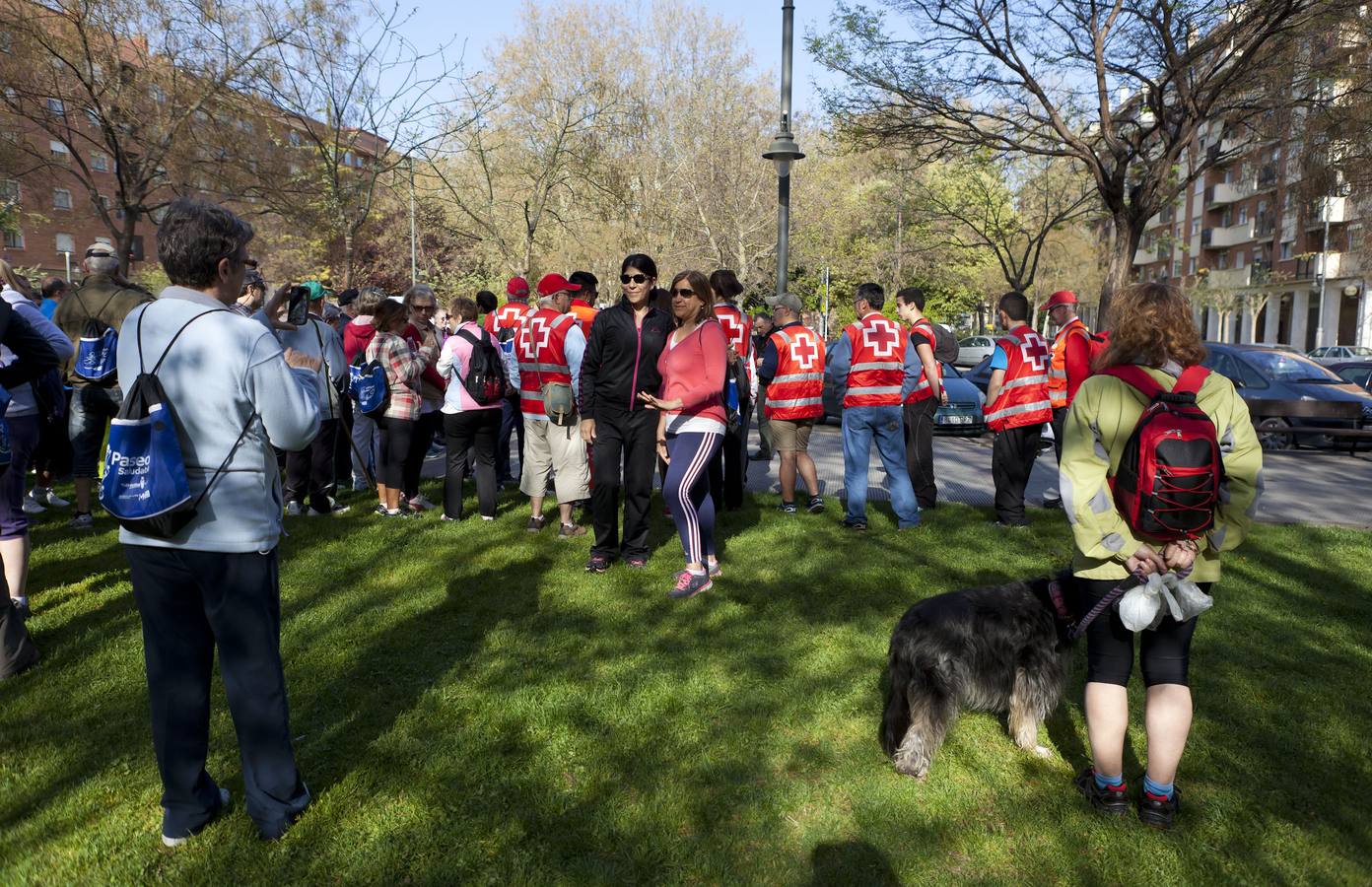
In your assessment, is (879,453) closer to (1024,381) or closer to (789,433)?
(789,433)

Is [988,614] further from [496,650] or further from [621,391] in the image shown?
[621,391]

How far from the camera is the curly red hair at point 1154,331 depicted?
283cm

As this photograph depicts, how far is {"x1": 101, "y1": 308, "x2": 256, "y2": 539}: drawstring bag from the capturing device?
2.46 m

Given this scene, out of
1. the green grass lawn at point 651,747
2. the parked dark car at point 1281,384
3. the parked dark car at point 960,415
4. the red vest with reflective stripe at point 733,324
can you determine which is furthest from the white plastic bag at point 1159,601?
the parked dark car at point 1281,384

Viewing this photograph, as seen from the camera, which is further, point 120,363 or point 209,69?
point 209,69

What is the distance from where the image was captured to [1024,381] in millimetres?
6844

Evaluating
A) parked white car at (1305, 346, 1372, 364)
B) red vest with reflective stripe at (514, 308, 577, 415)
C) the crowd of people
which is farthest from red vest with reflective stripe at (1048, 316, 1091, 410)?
parked white car at (1305, 346, 1372, 364)

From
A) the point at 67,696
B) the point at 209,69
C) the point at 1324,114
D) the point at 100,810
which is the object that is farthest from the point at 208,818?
the point at 1324,114

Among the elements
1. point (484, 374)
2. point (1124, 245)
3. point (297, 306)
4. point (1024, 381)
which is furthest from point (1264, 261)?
point (297, 306)

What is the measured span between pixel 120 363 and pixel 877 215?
33.8m

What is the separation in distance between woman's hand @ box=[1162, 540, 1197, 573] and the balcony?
59773 millimetres

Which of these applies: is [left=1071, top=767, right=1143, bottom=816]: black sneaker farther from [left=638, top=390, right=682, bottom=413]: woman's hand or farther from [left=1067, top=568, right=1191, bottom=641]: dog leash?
[left=638, top=390, right=682, bottom=413]: woman's hand

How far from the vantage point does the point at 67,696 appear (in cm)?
387

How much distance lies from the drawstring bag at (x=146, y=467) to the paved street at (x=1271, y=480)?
6662 millimetres
